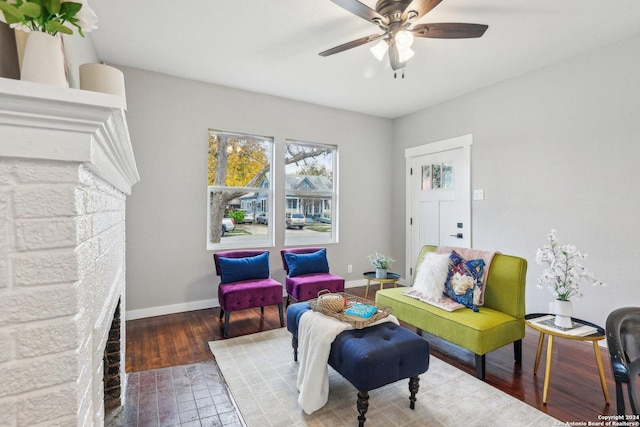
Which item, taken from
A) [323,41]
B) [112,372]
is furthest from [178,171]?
[112,372]

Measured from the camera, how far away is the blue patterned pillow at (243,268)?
331 centimetres

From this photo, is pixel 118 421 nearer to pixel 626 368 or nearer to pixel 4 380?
pixel 4 380

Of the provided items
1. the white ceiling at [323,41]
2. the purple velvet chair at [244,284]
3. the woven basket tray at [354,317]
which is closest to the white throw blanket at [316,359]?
the woven basket tray at [354,317]

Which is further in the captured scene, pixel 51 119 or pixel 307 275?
pixel 307 275

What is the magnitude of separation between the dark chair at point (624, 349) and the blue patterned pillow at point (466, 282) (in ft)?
4.34

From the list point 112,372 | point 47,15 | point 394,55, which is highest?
point 394,55

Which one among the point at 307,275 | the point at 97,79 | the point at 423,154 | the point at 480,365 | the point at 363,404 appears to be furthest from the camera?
the point at 423,154

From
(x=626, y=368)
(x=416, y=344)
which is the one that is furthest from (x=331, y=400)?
(x=626, y=368)

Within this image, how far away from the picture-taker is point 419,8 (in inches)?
79.1

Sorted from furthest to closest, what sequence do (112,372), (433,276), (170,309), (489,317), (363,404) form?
(170,309) → (433,276) → (489,317) → (112,372) → (363,404)

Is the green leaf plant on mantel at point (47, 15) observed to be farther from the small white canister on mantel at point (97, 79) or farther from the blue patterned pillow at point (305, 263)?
the blue patterned pillow at point (305, 263)

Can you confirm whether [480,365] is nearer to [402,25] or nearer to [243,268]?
[243,268]

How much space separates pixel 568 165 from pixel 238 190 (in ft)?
12.3

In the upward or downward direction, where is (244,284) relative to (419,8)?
downward
